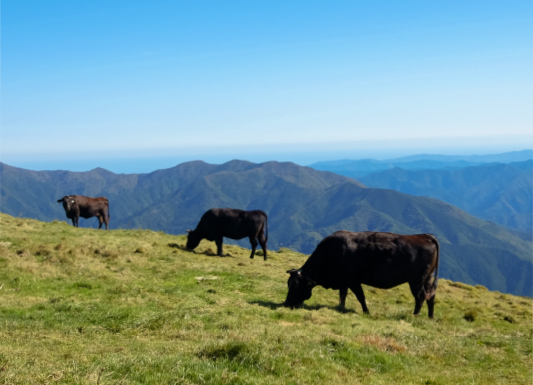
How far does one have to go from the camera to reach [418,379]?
924 cm

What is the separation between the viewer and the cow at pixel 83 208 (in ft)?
127

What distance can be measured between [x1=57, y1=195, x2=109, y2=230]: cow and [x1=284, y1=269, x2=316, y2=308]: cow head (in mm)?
27479

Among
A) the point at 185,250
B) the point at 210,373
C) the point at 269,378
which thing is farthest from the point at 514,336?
the point at 185,250

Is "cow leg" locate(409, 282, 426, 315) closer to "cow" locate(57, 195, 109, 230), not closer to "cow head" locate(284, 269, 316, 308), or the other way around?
"cow head" locate(284, 269, 316, 308)

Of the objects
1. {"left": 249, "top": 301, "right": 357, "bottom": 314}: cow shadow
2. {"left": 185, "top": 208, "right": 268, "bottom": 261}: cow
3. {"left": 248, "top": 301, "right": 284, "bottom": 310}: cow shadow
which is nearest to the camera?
{"left": 248, "top": 301, "right": 284, "bottom": 310}: cow shadow

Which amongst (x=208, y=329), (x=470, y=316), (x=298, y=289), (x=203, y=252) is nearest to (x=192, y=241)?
(x=203, y=252)

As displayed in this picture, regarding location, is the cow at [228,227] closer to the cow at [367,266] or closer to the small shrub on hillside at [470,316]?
Answer: the cow at [367,266]

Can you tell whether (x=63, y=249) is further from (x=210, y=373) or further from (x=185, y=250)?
(x=210, y=373)

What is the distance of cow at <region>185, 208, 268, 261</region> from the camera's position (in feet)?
97.2

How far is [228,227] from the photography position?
29953 millimetres

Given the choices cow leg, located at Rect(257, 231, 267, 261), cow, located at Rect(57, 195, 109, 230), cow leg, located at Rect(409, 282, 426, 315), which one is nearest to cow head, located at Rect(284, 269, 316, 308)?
cow leg, located at Rect(409, 282, 426, 315)

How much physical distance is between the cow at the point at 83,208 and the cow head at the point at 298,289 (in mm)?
27479

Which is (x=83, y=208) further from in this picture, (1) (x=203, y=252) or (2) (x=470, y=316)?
(2) (x=470, y=316)

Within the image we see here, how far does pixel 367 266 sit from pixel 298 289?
302cm
